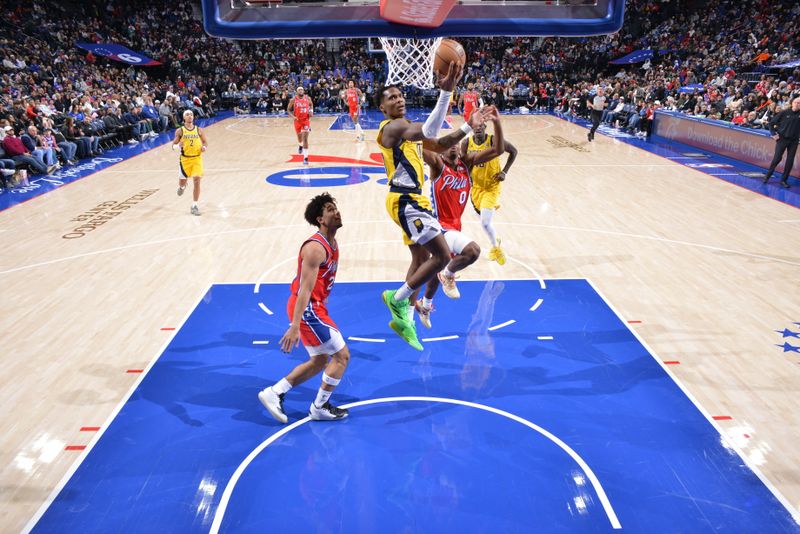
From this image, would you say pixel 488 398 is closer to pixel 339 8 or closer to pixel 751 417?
pixel 751 417

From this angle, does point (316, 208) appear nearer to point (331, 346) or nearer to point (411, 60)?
point (331, 346)

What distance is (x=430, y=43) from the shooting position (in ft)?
24.0

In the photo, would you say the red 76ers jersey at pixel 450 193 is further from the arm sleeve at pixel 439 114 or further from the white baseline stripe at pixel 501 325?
the arm sleeve at pixel 439 114

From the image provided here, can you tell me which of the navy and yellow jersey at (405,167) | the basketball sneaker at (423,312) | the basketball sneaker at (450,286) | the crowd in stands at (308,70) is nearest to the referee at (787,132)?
the crowd in stands at (308,70)

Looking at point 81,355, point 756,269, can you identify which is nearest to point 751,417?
point 756,269

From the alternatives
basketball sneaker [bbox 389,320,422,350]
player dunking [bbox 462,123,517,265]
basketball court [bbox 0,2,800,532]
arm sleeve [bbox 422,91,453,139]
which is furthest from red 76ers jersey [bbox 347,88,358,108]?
arm sleeve [bbox 422,91,453,139]

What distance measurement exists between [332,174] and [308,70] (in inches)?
650

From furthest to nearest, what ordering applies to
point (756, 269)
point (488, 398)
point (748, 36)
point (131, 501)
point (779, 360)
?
point (748, 36) < point (756, 269) < point (779, 360) < point (488, 398) < point (131, 501)

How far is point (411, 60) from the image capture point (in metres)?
7.48

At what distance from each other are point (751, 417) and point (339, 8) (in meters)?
5.49

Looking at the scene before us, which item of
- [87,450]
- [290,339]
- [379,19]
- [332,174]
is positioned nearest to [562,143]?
[332,174]

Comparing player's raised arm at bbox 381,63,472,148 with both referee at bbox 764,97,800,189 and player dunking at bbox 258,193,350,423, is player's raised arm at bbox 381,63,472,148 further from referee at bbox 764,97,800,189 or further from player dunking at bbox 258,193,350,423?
referee at bbox 764,97,800,189

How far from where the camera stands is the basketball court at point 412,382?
3441 millimetres

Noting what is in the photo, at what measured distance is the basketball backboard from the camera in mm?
6352
